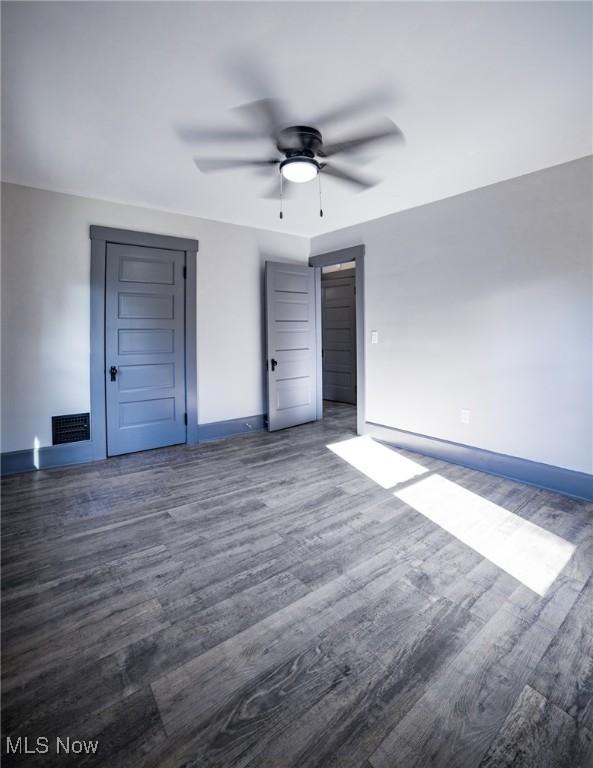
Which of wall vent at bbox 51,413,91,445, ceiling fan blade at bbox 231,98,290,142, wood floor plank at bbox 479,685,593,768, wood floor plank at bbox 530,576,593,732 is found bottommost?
wood floor plank at bbox 479,685,593,768

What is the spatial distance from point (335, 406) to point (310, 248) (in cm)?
278

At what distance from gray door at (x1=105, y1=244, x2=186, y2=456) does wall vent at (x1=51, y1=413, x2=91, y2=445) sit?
21cm

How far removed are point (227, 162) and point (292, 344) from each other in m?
2.63

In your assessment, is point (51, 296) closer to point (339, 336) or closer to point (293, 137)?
point (293, 137)

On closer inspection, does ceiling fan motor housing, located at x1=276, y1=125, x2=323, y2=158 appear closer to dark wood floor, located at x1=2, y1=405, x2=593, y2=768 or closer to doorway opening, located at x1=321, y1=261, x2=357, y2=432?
dark wood floor, located at x1=2, y1=405, x2=593, y2=768

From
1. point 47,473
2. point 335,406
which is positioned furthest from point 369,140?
point 335,406

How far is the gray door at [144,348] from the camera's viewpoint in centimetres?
399

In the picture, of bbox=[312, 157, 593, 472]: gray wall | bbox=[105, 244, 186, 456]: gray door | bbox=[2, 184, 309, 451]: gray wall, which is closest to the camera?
bbox=[312, 157, 593, 472]: gray wall

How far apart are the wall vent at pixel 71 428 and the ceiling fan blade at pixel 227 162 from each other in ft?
8.71

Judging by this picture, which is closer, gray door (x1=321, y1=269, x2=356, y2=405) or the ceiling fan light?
the ceiling fan light

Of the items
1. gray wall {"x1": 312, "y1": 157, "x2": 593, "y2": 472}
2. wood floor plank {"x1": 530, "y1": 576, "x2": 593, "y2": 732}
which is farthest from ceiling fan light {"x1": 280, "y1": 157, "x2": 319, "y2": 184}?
wood floor plank {"x1": 530, "y1": 576, "x2": 593, "y2": 732}

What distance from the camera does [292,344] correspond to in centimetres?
523

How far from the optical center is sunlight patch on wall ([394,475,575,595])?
2.12 m

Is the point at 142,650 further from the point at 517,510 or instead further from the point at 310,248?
the point at 310,248
